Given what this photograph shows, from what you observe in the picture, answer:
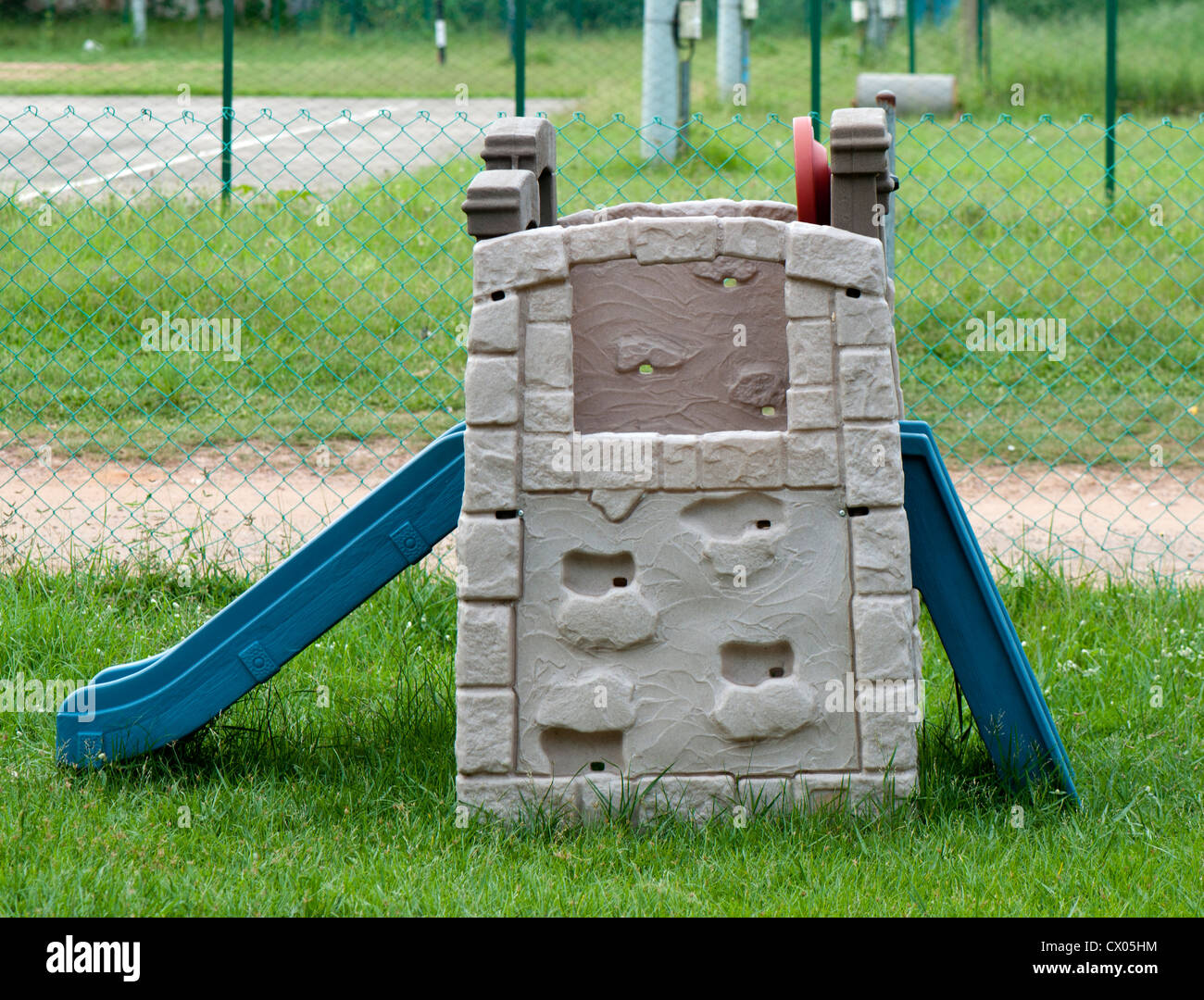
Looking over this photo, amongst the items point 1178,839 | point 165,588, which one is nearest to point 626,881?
point 1178,839

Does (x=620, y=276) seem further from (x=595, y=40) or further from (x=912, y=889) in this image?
(x=595, y=40)

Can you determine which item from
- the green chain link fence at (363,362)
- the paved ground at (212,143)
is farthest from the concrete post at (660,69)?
the paved ground at (212,143)

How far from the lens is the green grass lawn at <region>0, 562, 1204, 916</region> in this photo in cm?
289

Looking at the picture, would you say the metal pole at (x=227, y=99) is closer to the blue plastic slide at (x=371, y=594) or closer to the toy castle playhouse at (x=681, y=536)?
the blue plastic slide at (x=371, y=594)

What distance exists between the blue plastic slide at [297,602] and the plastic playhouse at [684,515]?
0.26 metres

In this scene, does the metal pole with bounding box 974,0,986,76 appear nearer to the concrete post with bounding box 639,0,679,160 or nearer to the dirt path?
the concrete post with bounding box 639,0,679,160

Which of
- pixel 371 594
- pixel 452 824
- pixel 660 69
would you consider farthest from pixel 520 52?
pixel 452 824

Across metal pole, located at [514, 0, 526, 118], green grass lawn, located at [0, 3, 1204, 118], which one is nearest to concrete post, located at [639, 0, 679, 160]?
A: green grass lawn, located at [0, 3, 1204, 118]

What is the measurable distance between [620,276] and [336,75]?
1490 cm

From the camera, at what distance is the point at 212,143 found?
1233cm

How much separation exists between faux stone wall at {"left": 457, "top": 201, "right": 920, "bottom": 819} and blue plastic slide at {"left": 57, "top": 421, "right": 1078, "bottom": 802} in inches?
8.0

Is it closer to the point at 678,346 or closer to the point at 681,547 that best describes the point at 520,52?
the point at 678,346

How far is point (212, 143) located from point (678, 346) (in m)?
10.1

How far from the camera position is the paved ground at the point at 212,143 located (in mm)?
9344
